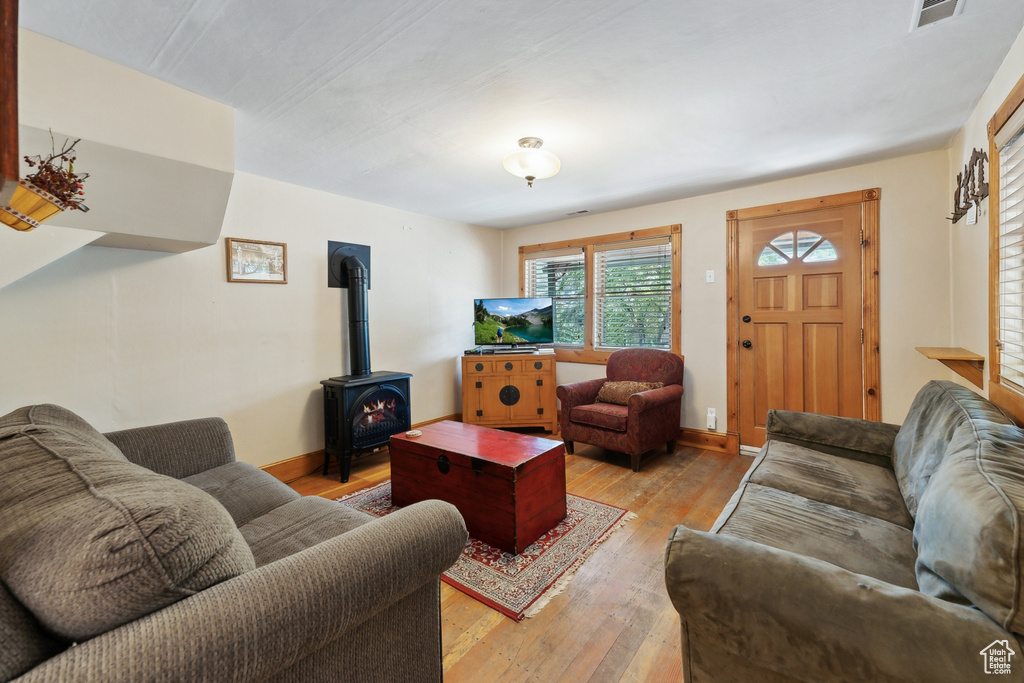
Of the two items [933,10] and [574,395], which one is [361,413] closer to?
[574,395]

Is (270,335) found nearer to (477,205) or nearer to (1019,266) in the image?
(477,205)

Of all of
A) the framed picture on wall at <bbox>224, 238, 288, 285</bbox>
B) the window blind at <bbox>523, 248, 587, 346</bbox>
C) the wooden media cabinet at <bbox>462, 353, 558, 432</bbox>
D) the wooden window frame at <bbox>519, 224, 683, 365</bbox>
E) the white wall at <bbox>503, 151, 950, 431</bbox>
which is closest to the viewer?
the white wall at <bbox>503, 151, 950, 431</bbox>

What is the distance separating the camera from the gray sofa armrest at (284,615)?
0.65 metres

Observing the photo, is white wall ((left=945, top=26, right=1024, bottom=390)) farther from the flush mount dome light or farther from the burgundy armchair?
the flush mount dome light

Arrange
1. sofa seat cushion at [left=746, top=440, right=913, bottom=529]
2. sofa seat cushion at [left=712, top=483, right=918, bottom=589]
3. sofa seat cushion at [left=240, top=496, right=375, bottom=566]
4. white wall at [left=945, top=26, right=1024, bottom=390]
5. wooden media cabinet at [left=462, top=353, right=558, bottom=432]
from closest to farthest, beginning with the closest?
sofa seat cushion at [left=712, top=483, right=918, bottom=589] → sofa seat cushion at [left=240, top=496, right=375, bottom=566] → sofa seat cushion at [left=746, top=440, right=913, bottom=529] → white wall at [left=945, top=26, right=1024, bottom=390] → wooden media cabinet at [left=462, top=353, right=558, bottom=432]

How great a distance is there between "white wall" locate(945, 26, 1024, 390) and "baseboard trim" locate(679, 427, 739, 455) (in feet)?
4.97

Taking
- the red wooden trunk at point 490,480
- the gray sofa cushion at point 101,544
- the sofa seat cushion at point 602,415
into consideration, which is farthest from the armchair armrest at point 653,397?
the gray sofa cushion at point 101,544

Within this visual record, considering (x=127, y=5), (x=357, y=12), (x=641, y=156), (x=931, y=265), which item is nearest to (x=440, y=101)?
(x=357, y=12)

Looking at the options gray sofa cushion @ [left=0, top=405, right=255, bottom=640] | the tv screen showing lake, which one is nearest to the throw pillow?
the tv screen showing lake

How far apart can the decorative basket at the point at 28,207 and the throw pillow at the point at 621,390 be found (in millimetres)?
3539

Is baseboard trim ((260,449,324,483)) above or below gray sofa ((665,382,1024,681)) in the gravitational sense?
below

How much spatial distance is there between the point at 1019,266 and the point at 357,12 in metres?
2.66

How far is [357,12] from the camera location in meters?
1.51

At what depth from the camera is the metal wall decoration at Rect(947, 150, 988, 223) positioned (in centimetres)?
211
